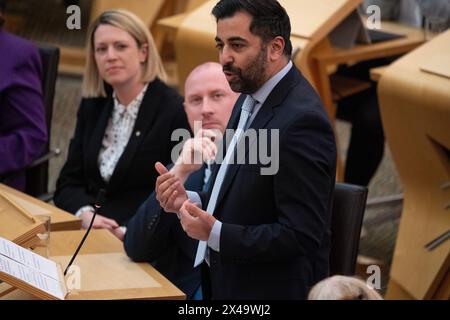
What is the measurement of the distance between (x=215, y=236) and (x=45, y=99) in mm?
1575

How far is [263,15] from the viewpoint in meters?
2.10

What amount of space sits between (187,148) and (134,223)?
0.28m

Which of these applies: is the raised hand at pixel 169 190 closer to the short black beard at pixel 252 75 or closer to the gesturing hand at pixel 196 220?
the gesturing hand at pixel 196 220

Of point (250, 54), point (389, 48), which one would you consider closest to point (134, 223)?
point (250, 54)

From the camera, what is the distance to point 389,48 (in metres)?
4.26

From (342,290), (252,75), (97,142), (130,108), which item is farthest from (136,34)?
(342,290)

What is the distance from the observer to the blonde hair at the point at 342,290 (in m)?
1.68

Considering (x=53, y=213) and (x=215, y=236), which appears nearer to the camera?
(x=215, y=236)

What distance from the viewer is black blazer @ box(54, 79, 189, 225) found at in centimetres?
327

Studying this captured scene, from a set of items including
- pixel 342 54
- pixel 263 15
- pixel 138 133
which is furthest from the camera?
pixel 342 54

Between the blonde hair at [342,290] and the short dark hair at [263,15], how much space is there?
63cm

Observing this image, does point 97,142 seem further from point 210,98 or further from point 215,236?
point 215,236

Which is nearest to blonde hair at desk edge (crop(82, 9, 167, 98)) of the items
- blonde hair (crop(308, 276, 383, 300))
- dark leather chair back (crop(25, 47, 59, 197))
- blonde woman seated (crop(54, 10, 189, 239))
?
blonde woman seated (crop(54, 10, 189, 239))

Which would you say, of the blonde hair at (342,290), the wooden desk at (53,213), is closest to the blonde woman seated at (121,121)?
the wooden desk at (53,213)
